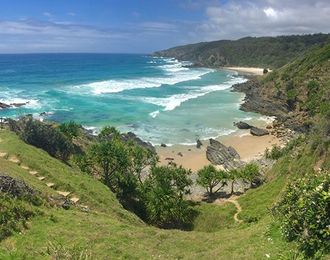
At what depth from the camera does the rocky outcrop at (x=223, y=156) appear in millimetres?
62381

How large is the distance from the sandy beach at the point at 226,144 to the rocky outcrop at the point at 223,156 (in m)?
1.03

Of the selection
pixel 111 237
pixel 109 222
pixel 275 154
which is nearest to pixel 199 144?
pixel 275 154

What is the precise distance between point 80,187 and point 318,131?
2361cm

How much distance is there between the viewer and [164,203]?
40.3 metres

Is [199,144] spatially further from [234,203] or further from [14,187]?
[14,187]

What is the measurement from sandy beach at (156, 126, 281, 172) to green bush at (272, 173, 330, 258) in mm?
42985

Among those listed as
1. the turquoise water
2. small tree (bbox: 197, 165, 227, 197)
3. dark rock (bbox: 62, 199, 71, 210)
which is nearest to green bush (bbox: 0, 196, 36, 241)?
dark rock (bbox: 62, 199, 71, 210)

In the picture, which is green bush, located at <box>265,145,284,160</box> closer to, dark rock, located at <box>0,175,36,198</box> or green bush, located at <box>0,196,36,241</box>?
dark rock, located at <box>0,175,36,198</box>

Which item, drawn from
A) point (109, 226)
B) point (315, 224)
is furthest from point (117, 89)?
point (315, 224)

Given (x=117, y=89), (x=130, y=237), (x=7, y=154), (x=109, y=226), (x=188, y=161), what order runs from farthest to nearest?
(x=117, y=89)
(x=188, y=161)
(x=7, y=154)
(x=109, y=226)
(x=130, y=237)

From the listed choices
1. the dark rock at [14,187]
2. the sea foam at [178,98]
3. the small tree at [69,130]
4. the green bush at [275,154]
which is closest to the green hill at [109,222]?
the dark rock at [14,187]

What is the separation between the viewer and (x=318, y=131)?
4294 cm

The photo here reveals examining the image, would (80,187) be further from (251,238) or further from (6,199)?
(251,238)

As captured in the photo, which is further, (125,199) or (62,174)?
(125,199)
